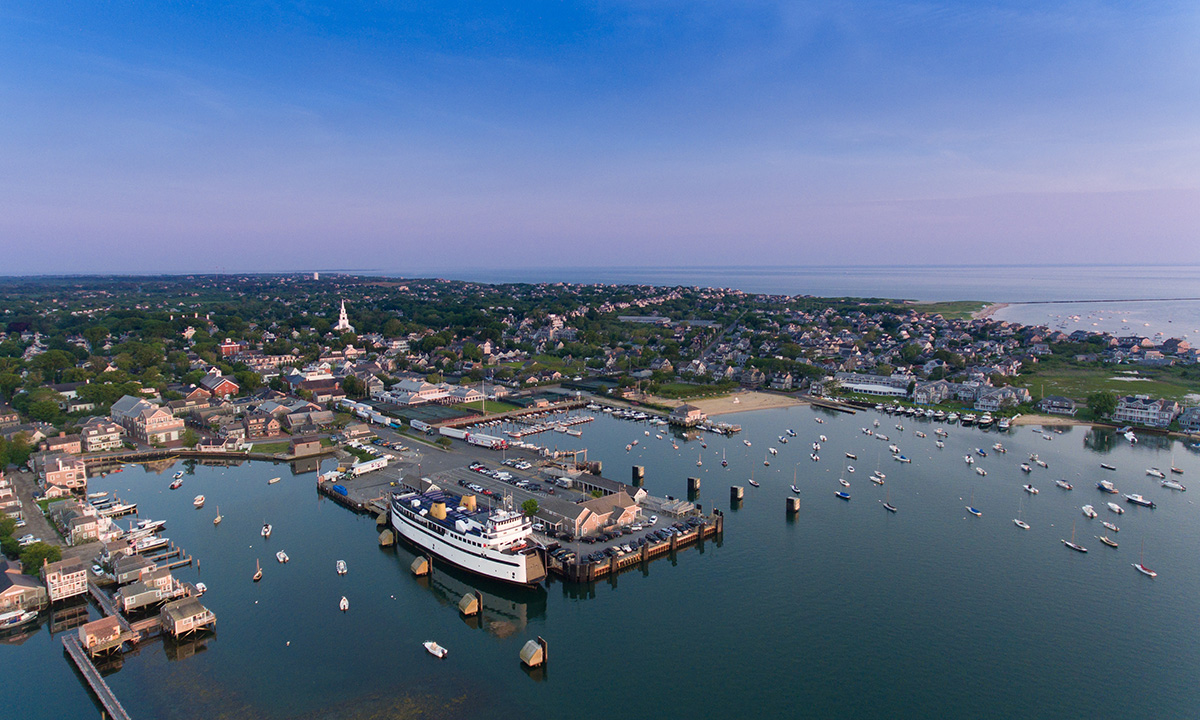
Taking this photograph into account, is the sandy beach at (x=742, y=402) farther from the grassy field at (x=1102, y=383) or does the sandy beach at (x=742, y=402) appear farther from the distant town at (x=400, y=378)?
the grassy field at (x=1102, y=383)

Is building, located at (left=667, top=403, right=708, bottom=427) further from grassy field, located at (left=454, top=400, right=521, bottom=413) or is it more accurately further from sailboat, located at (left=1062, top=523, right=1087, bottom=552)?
sailboat, located at (left=1062, top=523, right=1087, bottom=552)

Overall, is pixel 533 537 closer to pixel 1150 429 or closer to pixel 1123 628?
pixel 1123 628

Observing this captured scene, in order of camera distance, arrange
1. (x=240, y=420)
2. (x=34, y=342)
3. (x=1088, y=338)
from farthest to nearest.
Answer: (x=1088, y=338) < (x=34, y=342) < (x=240, y=420)

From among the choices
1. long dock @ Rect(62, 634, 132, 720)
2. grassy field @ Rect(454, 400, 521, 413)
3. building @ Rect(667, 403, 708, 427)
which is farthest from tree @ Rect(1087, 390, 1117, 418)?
long dock @ Rect(62, 634, 132, 720)

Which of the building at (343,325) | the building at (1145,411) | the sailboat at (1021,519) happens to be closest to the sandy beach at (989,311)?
the building at (1145,411)

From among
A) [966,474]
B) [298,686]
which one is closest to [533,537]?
[298,686]

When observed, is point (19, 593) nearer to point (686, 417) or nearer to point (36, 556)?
point (36, 556)
